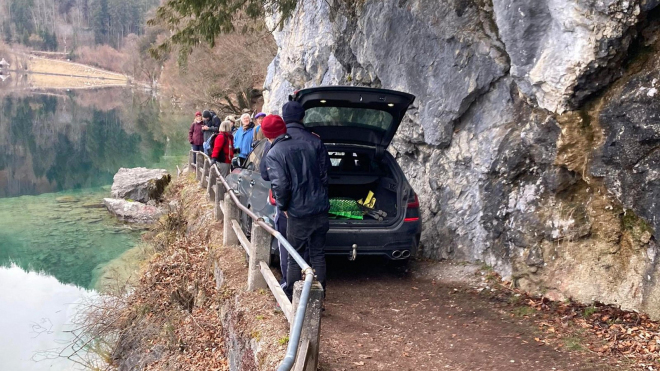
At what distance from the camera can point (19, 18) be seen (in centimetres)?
13562

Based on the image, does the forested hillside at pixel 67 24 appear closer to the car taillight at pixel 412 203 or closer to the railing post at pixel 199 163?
the railing post at pixel 199 163

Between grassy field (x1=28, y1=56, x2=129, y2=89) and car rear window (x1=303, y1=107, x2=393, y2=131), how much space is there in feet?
370

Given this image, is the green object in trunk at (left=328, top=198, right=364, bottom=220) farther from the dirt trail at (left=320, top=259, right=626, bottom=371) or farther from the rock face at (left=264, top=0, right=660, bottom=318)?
the rock face at (left=264, top=0, right=660, bottom=318)

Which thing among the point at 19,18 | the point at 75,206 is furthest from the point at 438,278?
the point at 19,18

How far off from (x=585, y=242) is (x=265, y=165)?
11.0ft

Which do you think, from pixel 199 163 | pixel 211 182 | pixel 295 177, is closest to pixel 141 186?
pixel 199 163

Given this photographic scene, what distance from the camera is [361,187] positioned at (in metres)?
7.38

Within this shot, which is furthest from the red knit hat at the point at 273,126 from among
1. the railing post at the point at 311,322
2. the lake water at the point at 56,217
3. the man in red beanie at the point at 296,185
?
the lake water at the point at 56,217

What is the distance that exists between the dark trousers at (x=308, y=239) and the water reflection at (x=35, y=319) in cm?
505

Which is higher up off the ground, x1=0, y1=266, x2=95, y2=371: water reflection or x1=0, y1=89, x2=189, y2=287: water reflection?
x1=0, y1=89, x2=189, y2=287: water reflection

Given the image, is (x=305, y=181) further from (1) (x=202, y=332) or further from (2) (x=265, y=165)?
(1) (x=202, y=332)

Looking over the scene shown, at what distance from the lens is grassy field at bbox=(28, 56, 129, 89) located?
112m

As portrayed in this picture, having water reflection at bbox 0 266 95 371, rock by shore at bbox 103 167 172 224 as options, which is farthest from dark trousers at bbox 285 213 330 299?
rock by shore at bbox 103 167 172 224

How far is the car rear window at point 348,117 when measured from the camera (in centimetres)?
671
